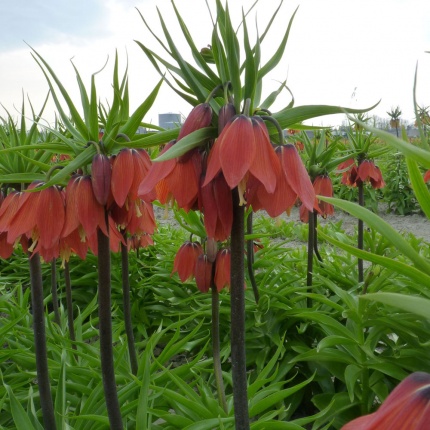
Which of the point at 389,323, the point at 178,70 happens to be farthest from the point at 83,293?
the point at 178,70

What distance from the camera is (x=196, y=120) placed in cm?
86

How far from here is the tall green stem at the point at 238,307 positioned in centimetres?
89

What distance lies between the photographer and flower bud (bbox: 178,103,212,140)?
859 mm

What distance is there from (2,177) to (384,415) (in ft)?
3.38

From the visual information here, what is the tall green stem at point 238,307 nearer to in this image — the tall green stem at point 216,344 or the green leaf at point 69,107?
the green leaf at point 69,107

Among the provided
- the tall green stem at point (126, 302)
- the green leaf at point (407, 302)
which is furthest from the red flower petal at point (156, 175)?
the tall green stem at point (126, 302)

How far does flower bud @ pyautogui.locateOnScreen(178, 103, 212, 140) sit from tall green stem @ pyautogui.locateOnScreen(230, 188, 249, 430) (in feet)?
0.44

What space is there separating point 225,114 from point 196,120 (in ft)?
0.18

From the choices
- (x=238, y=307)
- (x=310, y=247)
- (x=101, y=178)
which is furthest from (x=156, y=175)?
(x=310, y=247)

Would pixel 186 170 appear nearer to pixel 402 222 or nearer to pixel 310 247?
pixel 310 247

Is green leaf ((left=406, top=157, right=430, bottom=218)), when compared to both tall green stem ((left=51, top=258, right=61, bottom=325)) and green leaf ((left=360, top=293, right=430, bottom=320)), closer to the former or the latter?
green leaf ((left=360, top=293, right=430, bottom=320))

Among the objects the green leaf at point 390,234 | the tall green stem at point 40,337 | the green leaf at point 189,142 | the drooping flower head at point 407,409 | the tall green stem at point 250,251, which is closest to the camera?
the drooping flower head at point 407,409

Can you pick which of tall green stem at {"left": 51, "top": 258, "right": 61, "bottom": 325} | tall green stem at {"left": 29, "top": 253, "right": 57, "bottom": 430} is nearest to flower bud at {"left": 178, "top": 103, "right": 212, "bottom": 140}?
tall green stem at {"left": 29, "top": 253, "right": 57, "bottom": 430}

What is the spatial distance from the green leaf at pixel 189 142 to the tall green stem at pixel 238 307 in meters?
0.11
